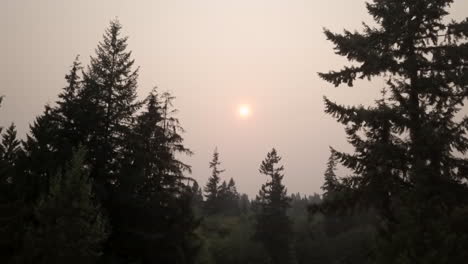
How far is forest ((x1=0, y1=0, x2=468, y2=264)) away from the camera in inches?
473

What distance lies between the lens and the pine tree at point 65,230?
1636 cm

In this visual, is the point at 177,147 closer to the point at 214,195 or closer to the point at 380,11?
the point at 380,11

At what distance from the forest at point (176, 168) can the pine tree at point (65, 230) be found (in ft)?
0.17

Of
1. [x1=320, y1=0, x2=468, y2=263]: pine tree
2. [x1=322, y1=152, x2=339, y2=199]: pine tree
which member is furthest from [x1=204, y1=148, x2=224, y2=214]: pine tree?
[x1=320, y1=0, x2=468, y2=263]: pine tree

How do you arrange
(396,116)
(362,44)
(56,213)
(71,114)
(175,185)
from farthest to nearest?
(175,185) < (71,114) < (56,213) < (362,44) < (396,116)

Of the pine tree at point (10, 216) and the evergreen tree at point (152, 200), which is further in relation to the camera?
the evergreen tree at point (152, 200)

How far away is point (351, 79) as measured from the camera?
646 inches

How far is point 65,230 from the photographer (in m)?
16.8

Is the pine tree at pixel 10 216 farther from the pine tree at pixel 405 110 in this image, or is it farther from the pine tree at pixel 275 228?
the pine tree at pixel 275 228

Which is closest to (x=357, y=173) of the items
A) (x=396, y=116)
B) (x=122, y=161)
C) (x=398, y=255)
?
(x=396, y=116)

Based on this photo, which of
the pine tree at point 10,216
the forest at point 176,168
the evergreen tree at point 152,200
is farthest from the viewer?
the evergreen tree at point 152,200

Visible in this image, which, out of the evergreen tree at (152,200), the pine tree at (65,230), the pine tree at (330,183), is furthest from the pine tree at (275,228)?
the pine tree at (65,230)

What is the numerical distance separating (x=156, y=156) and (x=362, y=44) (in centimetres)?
1724

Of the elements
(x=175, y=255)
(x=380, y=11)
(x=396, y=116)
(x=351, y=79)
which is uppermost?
(x=380, y=11)
